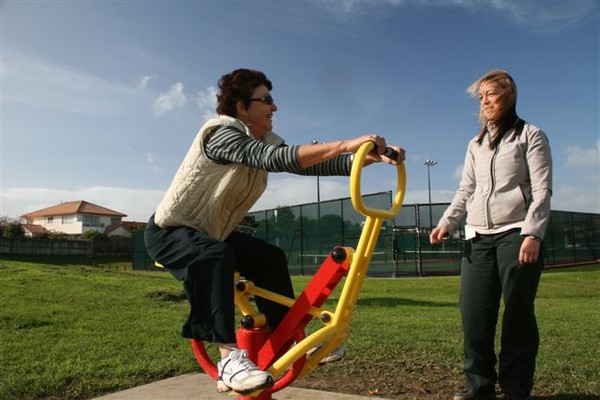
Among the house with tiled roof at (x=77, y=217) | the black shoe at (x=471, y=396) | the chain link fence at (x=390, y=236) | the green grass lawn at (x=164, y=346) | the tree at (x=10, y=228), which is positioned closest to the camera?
the black shoe at (x=471, y=396)

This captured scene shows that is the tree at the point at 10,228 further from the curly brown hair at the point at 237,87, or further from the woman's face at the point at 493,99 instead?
the woman's face at the point at 493,99

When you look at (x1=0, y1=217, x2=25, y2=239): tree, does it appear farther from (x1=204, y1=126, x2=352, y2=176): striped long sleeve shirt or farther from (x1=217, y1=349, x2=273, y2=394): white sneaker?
(x1=217, y1=349, x2=273, y2=394): white sneaker

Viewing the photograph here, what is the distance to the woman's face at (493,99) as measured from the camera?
124 inches

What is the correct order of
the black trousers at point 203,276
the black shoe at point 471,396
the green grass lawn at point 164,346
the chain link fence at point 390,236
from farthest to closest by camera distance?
the chain link fence at point 390,236
the green grass lawn at point 164,346
the black shoe at point 471,396
the black trousers at point 203,276

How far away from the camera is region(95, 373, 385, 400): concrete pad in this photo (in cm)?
323

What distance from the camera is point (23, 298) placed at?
931 centimetres

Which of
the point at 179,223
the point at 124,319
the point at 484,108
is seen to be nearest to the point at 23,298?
the point at 124,319

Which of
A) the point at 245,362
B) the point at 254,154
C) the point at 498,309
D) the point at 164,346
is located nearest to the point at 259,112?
the point at 254,154

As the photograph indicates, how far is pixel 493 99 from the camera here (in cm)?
317

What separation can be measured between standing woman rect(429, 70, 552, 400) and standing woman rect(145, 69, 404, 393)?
3.12ft

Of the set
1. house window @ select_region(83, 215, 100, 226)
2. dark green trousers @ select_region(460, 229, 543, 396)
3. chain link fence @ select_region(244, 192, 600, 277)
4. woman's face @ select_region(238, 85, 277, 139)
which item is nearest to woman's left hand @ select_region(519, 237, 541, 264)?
dark green trousers @ select_region(460, 229, 543, 396)

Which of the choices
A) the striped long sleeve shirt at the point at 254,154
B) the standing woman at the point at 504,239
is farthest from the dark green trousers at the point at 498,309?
the striped long sleeve shirt at the point at 254,154

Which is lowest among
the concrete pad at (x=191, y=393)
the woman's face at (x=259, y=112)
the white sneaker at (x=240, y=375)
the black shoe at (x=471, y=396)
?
the concrete pad at (x=191, y=393)

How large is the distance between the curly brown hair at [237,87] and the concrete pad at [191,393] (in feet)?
5.65
